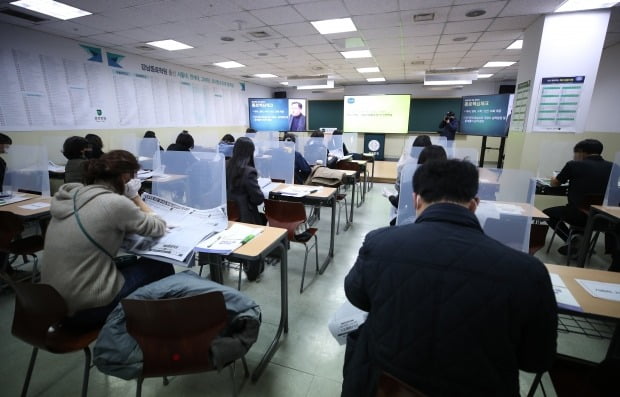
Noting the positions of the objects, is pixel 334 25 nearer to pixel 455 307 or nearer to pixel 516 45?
pixel 516 45

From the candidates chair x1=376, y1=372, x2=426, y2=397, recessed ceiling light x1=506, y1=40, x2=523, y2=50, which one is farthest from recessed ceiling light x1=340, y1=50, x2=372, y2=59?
chair x1=376, y1=372, x2=426, y2=397

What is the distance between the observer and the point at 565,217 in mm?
2973

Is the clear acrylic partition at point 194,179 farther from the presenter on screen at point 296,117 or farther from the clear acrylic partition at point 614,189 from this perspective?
the presenter on screen at point 296,117

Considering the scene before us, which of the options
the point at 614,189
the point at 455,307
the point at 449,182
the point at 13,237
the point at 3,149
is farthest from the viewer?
the point at 3,149

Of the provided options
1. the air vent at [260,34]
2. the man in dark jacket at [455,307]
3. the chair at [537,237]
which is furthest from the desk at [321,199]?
the air vent at [260,34]

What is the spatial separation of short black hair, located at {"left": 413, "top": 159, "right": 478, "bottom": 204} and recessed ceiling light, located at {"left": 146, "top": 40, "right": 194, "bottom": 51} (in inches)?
222

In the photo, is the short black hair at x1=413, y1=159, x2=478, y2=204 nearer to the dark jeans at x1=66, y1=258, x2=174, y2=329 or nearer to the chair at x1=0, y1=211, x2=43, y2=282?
the dark jeans at x1=66, y1=258, x2=174, y2=329

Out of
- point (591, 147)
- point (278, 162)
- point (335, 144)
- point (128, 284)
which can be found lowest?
point (128, 284)

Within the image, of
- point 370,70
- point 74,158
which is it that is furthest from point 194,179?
point 370,70

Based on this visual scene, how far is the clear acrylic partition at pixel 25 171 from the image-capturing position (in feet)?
9.24

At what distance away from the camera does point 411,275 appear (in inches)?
28.3

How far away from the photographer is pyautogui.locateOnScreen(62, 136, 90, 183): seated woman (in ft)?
8.75

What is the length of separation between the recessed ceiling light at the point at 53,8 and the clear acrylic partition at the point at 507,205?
4982 mm

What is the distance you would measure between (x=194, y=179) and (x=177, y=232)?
502 millimetres
